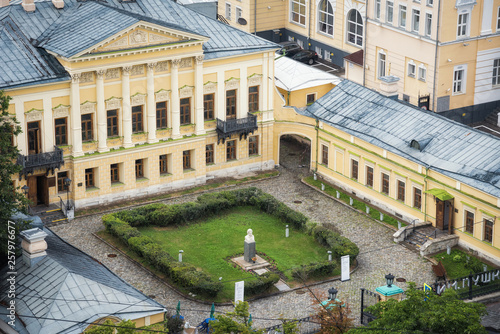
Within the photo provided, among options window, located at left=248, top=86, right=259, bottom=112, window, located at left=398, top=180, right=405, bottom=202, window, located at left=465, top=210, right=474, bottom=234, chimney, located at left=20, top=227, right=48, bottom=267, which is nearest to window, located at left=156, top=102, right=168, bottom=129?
window, located at left=248, top=86, right=259, bottom=112

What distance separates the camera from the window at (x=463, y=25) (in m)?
86.6

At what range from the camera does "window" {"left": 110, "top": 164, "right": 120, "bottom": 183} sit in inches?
3027

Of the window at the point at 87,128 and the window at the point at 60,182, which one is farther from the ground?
the window at the point at 87,128

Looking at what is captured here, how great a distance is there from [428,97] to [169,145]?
953 inches

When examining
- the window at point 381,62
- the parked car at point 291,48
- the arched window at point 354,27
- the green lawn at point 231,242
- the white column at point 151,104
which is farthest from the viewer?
the parked car at point 291,48

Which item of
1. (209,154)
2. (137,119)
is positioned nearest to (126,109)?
(137,119)

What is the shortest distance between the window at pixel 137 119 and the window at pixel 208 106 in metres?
5.39

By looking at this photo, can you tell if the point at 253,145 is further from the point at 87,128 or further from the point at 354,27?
the point at 354,27

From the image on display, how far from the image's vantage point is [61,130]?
74.1 meters

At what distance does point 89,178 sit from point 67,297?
2437cm

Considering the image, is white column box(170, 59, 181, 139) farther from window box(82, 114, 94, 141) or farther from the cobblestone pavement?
window box(82, 114, 94, 141)

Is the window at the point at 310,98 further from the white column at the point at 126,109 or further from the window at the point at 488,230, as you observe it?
the window at the point at 488,230

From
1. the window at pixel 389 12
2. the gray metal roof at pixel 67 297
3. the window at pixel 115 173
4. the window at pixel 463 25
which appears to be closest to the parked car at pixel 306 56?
the window at pixel 389 12

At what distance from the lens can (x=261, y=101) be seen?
81.9 m
